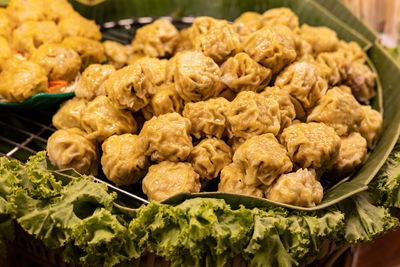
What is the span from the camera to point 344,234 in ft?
8.66

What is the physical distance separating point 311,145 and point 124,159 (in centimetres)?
123

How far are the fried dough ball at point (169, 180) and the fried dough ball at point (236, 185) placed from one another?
0.18 m

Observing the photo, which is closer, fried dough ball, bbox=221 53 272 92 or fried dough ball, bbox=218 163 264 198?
fried dough ball, bbox=218 163 264 198

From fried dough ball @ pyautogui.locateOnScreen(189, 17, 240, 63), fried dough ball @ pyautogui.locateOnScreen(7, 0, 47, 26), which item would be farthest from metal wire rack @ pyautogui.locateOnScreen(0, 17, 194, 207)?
fried dough ball @ pyautogui.locateOnScreen(189, 17, 240, 63)

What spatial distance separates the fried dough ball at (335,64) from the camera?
3367 mm

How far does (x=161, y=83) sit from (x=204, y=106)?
439 mm

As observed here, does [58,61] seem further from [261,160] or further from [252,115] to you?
[261,160]

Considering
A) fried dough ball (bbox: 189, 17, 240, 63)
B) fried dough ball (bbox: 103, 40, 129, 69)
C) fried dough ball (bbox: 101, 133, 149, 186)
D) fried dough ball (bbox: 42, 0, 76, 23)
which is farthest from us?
fried dough ball (bbox: 42, 0, 76, 23)

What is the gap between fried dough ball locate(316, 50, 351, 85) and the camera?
3.37m

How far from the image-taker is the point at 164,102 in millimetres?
2914

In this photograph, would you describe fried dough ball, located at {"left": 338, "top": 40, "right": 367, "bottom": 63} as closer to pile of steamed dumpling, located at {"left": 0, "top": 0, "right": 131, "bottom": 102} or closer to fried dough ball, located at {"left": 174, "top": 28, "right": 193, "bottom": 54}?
fried dough ball, located at {"left": 174, "top": 28, "right": 193, "bottom": 54}

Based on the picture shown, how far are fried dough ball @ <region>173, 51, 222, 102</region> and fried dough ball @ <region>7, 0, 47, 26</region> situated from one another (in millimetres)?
1637

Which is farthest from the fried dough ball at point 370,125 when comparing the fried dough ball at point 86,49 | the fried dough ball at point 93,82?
the fried dough ball at point 86,49

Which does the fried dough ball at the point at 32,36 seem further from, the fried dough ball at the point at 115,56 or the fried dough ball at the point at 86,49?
the fried dough ball at the point at 115,56
